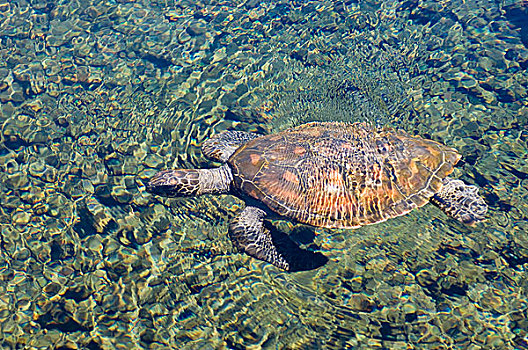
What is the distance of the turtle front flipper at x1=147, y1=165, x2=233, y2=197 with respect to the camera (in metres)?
5.50

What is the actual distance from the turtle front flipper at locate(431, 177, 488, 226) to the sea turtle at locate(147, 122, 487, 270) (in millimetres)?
12

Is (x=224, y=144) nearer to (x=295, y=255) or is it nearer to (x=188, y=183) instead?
(x=188, y=183)

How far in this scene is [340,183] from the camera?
16.5 feet

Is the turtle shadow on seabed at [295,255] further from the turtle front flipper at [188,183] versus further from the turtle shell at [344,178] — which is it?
the turtle front flipper at [188,183]

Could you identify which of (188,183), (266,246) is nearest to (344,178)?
(266,246)

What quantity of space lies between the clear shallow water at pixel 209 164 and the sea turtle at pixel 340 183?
13.7 inches

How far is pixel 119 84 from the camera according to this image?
7.36 m

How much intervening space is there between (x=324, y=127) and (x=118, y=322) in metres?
3.68

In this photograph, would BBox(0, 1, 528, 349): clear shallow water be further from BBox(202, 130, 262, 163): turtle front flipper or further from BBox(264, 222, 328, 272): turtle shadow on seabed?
BBox(202, 130, 262, 163): turtle front flipper

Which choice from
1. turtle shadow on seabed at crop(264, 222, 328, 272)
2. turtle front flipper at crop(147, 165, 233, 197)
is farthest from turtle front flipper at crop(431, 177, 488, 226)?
turtle front flipper at crop(147, 165, 233, 197)

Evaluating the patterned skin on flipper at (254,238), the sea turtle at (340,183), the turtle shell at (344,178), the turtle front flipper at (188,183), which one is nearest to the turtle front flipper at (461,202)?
the sea turtle at (340,183)

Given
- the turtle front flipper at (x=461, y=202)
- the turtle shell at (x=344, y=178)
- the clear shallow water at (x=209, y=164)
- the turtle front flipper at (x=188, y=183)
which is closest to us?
the clear shallow water at (x=209, y=164)

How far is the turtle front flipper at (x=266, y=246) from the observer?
5000 mm

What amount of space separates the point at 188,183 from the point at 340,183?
6.83ft
